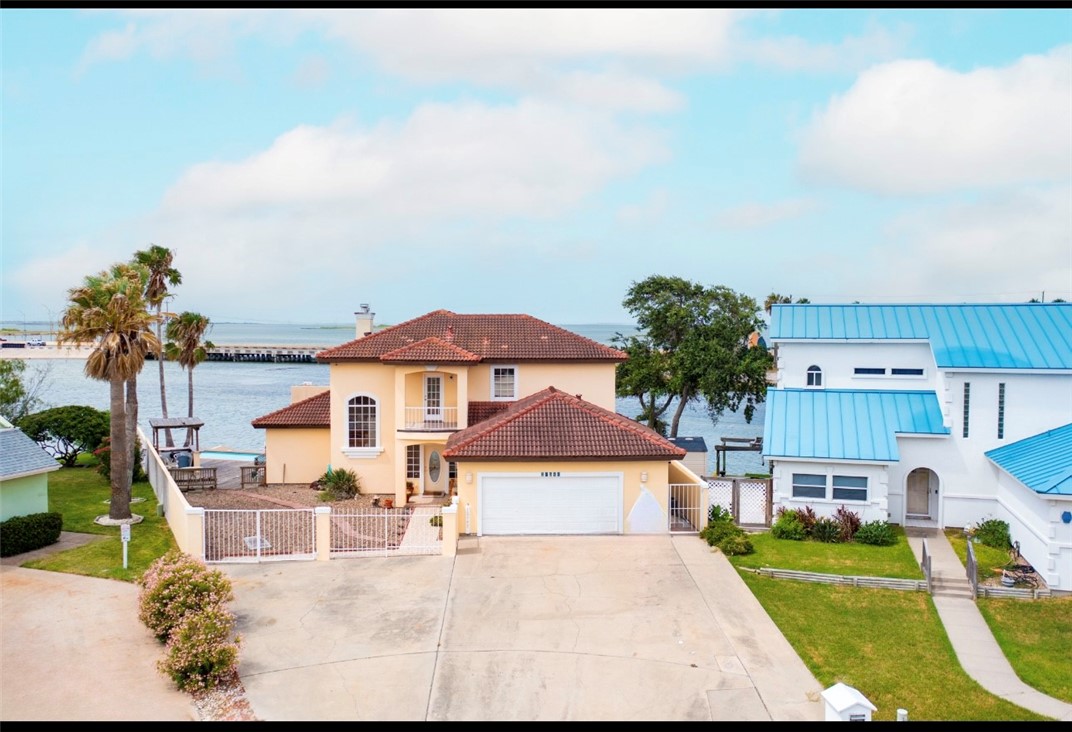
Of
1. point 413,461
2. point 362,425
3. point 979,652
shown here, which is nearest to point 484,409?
point 413,461

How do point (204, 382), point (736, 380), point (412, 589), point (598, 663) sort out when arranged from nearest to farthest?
point (598, 663)
point (412, 589)
point (736, 380)
point (204, 382)

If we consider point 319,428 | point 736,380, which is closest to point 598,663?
point 319,428

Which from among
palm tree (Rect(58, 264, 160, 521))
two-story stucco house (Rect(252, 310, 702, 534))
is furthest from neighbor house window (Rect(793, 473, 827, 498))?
palm tree (Rect(58, 264, 160, 521))

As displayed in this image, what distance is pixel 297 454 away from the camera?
29.2m

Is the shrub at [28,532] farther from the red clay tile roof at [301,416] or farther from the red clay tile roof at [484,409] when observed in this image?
the red clay tile roof at [484,409]

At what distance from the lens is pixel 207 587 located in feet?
47.4

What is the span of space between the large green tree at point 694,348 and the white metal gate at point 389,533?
19.5 meters

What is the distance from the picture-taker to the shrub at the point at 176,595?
13.9 metres

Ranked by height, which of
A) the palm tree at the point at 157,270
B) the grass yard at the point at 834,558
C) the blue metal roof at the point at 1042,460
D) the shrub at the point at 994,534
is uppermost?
the palm tree at the point at 157,270

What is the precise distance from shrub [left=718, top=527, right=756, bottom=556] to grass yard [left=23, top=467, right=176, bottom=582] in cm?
1469

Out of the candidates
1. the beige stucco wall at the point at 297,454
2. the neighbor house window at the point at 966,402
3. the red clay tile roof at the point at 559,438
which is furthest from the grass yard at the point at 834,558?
the beige stucco wall at the point at 297,454

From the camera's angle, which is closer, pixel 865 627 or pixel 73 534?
pixel 865 627

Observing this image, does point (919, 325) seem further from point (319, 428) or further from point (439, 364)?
point (319, 428)

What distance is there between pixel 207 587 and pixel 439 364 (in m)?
12.5
